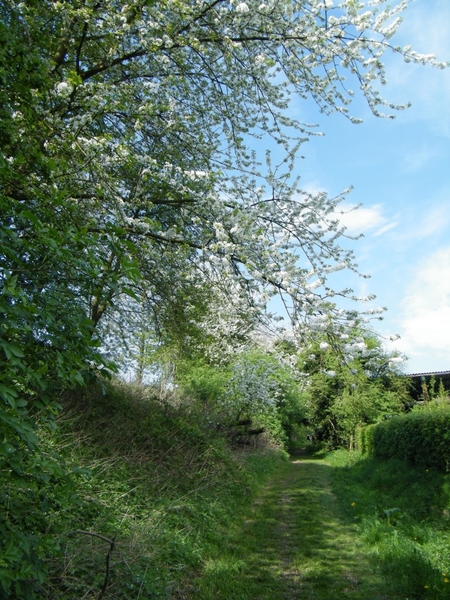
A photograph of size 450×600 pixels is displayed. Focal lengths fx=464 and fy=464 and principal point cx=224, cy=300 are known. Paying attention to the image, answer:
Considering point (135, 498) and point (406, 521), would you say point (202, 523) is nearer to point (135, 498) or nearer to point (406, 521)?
point (135, 498)

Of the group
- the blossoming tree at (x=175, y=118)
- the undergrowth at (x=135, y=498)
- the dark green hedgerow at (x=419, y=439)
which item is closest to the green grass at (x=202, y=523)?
the undergrowth at (x=135, y=498)

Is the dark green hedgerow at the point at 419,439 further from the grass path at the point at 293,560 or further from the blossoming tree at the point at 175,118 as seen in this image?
the blossoming tree at the point at 175,118

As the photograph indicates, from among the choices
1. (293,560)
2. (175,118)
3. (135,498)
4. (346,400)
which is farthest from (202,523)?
(346,400)

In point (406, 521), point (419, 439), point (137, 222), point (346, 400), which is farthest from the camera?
point (346, 400)

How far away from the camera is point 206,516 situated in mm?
6906

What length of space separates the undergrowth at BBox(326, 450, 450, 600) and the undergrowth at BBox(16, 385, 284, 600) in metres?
2.20

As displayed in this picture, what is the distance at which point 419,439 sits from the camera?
1058 centimetres

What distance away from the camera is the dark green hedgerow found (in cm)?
943

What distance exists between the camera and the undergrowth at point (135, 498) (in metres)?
3.97

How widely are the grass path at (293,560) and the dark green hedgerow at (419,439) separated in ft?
7.12

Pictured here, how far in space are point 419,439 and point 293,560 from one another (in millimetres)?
5669

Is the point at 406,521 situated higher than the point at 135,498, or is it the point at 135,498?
the point at 135,498

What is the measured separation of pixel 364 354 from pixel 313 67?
3.94 meters

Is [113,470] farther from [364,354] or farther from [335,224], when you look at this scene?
[335,224]
